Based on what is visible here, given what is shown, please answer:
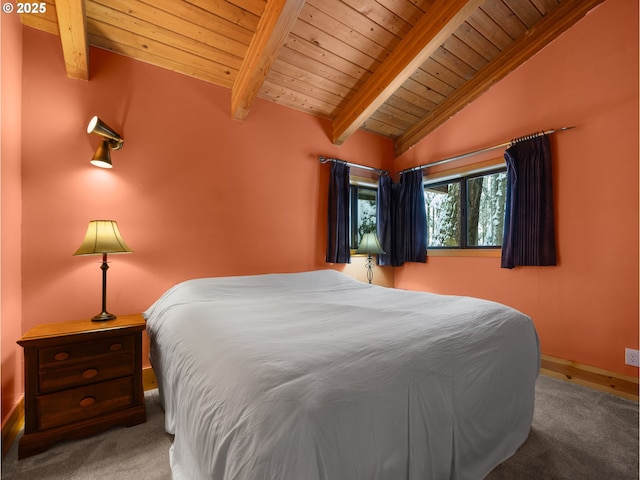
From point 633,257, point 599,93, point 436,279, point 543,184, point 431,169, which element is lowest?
point 436,279

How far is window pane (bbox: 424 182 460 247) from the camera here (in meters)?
3.55

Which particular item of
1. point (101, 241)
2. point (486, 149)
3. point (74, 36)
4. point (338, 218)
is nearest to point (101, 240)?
point (101, 241)

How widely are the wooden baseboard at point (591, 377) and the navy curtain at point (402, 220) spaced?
5.10 ft

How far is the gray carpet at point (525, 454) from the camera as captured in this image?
1388 millimetres

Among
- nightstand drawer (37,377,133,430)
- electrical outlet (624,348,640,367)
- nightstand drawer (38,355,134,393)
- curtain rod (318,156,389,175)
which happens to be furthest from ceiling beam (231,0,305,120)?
electrical outlet (624,348,640,367)

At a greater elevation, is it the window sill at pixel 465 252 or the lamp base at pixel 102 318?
the window sill at pixel 465 252

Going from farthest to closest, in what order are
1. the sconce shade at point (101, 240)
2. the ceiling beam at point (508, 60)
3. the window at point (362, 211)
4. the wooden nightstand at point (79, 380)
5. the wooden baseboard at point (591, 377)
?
the window at point (362, 211)
the ceiling beam at point (508, 60)
the wooden baseboard at point (591, 377)
the sconce shade at point (101, 240)
the wooden nightstand at point (79, 380)

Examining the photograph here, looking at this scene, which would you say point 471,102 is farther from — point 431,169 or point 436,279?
point 436,279

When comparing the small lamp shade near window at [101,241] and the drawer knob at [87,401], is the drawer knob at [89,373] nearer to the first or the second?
the drawer knob at [87,401]

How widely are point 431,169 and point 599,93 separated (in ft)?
5.14

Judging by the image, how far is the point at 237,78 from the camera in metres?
2.62

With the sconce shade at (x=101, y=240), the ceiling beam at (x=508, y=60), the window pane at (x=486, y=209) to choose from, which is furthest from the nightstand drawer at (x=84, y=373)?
the ceiling beam at (x=508, y=60)

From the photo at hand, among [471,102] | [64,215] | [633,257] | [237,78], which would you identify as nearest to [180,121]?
[237,78]

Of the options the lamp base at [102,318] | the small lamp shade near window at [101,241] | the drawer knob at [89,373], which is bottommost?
the drawer knob at [89,373]
